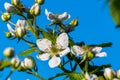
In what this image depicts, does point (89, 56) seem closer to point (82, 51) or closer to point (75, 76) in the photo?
point (82, 51)

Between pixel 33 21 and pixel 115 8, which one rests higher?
pixel 33 21

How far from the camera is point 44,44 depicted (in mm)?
2217

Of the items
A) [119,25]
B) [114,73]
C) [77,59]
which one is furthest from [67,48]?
[119,25]

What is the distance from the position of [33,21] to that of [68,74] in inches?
22.5

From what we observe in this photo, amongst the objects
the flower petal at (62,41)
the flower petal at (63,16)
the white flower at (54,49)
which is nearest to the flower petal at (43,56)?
the white flower at (54,49)

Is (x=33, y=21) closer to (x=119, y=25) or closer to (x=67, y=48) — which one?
(x=67, y=48)

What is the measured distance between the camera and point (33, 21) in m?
2.41

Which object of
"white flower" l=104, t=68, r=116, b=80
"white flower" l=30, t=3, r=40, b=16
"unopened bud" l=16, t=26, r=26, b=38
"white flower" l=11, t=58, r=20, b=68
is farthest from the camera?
"white flower" l=30, t=3, r=40, b=16

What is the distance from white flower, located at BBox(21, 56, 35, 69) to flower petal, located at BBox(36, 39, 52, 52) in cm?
17

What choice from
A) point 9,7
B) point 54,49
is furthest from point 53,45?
point 9,7

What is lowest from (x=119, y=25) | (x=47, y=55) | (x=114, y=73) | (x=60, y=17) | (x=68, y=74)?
(x=119, y=25)

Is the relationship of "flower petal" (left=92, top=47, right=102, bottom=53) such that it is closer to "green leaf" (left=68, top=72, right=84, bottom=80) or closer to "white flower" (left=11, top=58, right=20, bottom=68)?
"green leaf" (left=68, top=72, right=84, bottom=80)

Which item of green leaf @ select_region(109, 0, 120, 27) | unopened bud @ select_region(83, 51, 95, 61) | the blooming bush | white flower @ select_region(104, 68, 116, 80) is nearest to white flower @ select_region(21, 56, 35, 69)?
the blooming bush

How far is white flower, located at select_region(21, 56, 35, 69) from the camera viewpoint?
197 centimetres
